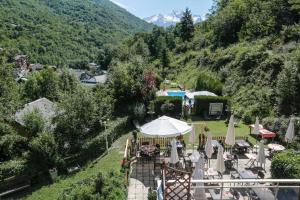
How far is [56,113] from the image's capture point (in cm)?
1991

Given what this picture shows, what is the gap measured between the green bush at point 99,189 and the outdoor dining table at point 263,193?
21.5 feet

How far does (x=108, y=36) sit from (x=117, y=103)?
134 meters

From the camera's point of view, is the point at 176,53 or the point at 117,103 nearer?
the point at 117,103

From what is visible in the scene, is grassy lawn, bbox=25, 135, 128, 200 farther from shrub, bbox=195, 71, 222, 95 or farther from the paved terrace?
shrub, bbox=195, 71, 222, 95

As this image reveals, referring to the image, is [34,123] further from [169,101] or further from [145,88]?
[169,101]

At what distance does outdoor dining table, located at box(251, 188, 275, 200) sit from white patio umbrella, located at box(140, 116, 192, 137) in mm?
7803

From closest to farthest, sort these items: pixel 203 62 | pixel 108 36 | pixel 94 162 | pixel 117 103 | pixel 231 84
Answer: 1. pixel 94 162
2. pixel 117 103
3. pixel 231 84
4. pixel 203 62
5. pixel 108 36

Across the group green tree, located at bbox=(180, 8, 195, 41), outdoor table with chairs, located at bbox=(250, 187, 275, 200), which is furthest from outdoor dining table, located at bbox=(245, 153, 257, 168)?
green tree, located at bbox=(180, 8, 195, 41)

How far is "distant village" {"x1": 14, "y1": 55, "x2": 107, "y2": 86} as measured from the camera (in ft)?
216

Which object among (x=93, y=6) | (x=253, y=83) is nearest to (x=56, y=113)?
(x=253, y=83)

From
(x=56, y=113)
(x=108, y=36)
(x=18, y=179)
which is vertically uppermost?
(x=108, y=36)

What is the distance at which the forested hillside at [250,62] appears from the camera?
24.8m

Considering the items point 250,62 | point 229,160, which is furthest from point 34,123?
point 250,62

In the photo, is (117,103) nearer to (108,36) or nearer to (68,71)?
(68,71)
